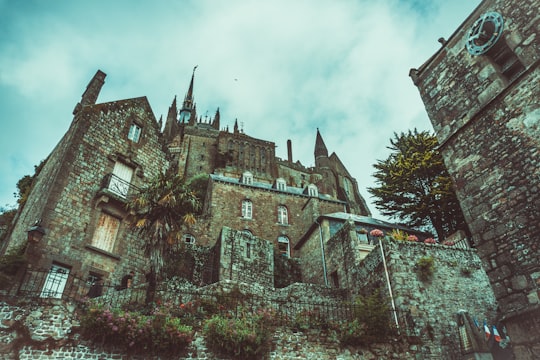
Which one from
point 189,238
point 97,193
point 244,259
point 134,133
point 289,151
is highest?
point 289,151

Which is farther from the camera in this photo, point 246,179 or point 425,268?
point 246,179

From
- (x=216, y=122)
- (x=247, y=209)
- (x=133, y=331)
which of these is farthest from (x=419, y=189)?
(x=216, y=122)

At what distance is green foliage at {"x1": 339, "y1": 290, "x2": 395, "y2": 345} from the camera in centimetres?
1102

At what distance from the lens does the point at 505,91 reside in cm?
811

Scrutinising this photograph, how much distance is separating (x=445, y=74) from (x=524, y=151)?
321 cm

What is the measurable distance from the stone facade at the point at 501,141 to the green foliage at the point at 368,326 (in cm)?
486

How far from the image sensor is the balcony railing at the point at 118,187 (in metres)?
15.1

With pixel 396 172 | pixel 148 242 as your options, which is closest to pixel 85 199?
pixel 148 242

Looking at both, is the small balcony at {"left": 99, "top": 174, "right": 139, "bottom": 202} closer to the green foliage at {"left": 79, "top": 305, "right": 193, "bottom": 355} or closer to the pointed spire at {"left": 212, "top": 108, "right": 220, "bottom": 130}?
the green foliage at {"left": 79, "top": 305, "right": 193, "bottom": 355}

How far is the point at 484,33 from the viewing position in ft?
29.1

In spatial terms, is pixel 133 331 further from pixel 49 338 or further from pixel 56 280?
pixel 56 280

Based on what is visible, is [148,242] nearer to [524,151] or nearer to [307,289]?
[307,289]

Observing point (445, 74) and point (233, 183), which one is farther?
point (233, 183)

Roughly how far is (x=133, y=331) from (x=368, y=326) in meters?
7.02
